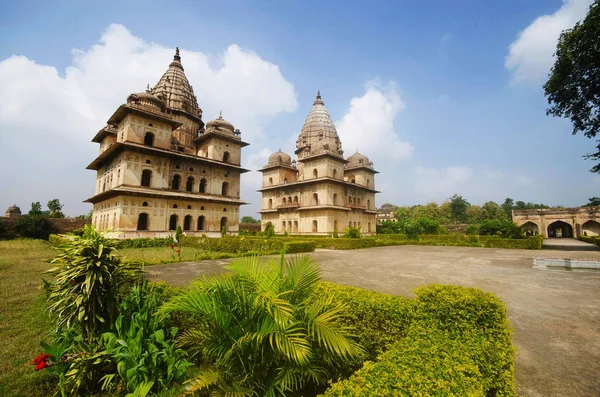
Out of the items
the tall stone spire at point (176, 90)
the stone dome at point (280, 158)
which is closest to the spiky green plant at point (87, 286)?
the tall stone spire at point (176, 90)

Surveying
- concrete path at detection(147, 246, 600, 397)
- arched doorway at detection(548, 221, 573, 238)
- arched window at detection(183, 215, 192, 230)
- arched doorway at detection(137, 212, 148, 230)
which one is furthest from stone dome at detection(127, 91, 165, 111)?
arched doorway at detection(548, 221, 573, 238)

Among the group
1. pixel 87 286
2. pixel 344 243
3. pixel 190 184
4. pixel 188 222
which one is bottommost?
pixel 344 243

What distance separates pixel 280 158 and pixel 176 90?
52.7 ft

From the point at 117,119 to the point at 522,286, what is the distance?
2899cm

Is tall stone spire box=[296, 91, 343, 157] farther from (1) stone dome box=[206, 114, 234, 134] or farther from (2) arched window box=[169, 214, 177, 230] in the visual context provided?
(2) arched window box=[169, 214, 177, 230]

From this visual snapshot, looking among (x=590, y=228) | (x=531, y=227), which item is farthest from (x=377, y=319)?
(x=590, y=228)

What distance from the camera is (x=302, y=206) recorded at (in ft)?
109

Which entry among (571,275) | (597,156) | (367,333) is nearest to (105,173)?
(367,333)

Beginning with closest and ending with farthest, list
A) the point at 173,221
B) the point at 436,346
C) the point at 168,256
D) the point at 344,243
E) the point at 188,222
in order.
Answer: the point at 436,346 → the point at 168,256 → the point at 344,243 → the point at 173,221 → the point at 188,222

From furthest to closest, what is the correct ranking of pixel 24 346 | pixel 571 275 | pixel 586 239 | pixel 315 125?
pixel 315 125, pixel 586 239, pixel 571 275, pixel 24 346

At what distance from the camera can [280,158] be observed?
128 feet

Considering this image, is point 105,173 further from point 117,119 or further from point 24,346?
point 24,346

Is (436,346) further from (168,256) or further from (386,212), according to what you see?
(386,212)

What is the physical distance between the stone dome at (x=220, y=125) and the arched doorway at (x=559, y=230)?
192 feet
